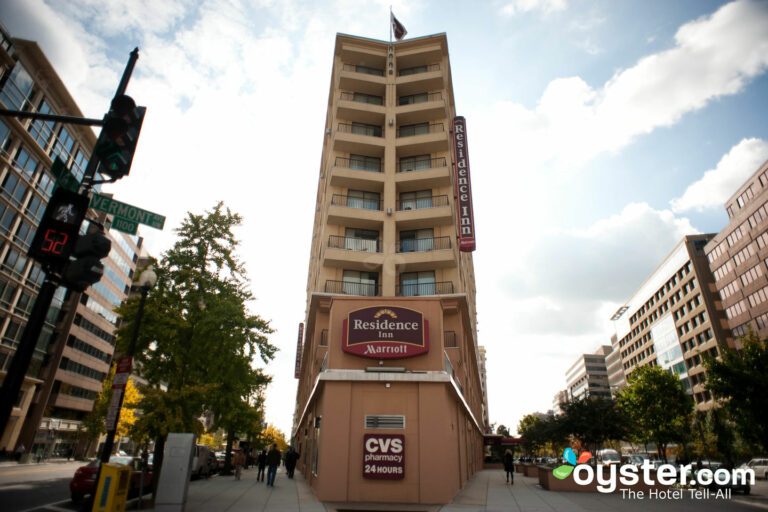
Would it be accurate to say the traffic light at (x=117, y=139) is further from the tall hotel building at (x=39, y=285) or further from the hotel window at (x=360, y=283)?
the tall hotel building at (x=39, y=285)

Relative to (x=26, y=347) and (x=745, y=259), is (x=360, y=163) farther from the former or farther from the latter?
(x=745, y=259)

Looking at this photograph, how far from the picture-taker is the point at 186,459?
38.5 ft

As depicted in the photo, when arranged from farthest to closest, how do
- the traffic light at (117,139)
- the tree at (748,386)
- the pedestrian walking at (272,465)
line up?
the tree at (748,386)
the pedestrian walking at (272,465)
the traffic light at (117,139)

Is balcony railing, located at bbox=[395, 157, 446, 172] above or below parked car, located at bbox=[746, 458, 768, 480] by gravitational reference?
above

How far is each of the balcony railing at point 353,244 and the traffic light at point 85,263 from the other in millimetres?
21164

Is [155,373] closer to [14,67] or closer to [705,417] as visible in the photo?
[14,67]

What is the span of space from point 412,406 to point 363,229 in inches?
594

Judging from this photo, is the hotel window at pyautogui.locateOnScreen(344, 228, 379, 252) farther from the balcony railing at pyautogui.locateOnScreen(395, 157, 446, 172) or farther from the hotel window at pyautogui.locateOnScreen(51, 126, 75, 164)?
the hotel window at pyautogui.locateOnScreen(51, 126, 75, 164)

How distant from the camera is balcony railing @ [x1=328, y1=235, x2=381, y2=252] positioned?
26984 millimetres

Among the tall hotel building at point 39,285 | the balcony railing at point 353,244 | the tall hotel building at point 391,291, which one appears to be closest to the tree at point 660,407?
the tall hotel building at point 391,291

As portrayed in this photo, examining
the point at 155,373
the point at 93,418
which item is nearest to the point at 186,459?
the point at 155,373

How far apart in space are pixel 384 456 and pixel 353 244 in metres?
15.0

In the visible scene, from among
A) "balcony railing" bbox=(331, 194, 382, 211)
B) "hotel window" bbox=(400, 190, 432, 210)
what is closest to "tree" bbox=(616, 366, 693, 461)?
"hotel window" bbox=(400, 190, 432, 210)

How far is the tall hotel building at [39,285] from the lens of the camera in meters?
36.2
